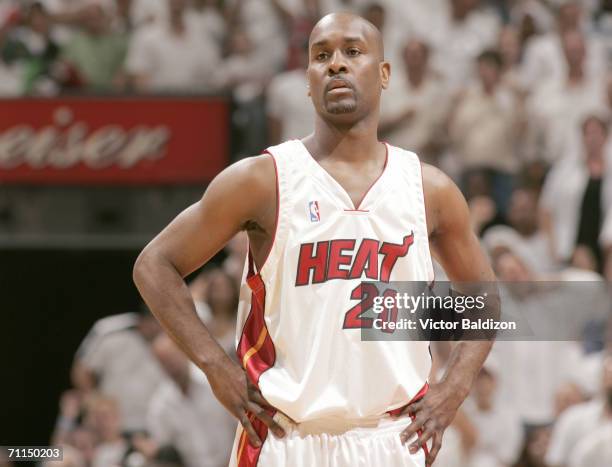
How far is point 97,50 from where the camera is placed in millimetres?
10914

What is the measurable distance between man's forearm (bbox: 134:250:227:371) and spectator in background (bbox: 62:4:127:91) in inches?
274

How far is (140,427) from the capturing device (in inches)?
330

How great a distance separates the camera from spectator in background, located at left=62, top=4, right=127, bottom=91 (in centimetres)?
1085

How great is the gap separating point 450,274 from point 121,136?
642 centimetres

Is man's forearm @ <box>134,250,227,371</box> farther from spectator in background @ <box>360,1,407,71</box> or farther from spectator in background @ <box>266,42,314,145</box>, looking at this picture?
spectator in background @ <box>360,1,407,71</box>

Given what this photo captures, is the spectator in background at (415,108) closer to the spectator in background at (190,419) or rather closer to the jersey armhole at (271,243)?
the spectator in background at (190,419)

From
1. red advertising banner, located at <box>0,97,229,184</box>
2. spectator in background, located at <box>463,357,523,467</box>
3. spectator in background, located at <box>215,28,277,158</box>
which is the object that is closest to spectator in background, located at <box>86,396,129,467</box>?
spectator in background, located at <box>463,357,523,467</box>

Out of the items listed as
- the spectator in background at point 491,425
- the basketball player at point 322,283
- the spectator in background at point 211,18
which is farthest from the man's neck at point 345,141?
the spectator in background at point 211,18

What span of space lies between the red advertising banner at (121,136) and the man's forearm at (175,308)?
625 cm

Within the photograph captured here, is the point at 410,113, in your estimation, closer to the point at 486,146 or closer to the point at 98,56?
the point at 486,146

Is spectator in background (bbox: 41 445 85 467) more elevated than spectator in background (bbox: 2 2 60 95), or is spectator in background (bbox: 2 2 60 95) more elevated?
spectator in background (bbox: 2 2 60 95)

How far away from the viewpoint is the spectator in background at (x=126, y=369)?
28.5ft

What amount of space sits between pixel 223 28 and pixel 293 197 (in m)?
7.45

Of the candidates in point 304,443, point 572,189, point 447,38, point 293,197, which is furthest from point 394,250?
point 447,38
